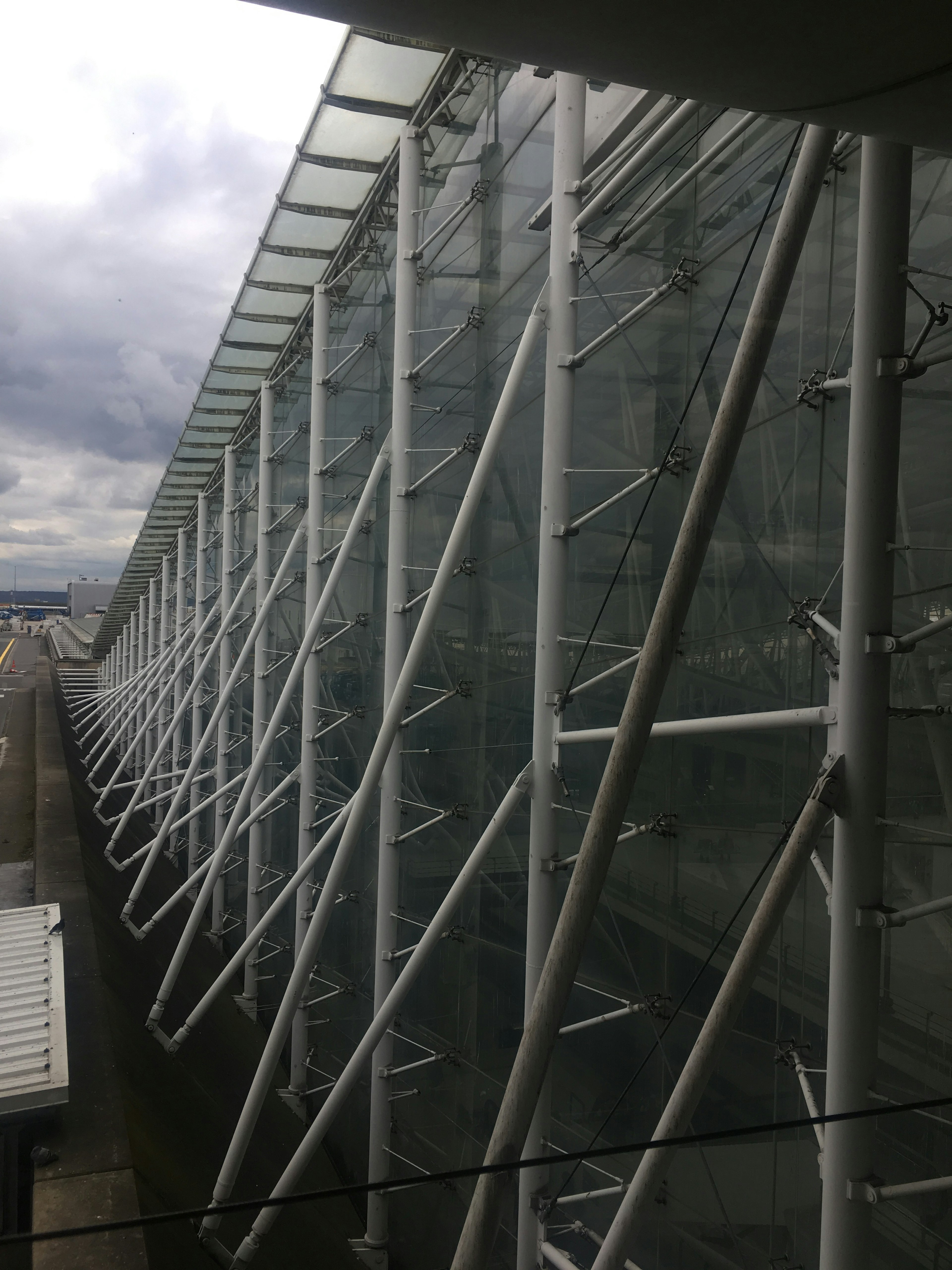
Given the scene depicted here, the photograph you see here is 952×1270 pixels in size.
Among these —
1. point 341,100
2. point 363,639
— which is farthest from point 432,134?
point 363,639

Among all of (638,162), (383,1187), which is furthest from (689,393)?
(383,1187)

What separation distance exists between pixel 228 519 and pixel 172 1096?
12356 mm

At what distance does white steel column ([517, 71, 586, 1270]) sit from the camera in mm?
6191

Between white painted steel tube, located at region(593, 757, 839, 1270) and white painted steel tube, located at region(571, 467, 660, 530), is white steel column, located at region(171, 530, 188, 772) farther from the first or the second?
white painted steel tube, located at region(593, 757, 839, 1270)

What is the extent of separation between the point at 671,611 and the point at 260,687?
40.0 feet

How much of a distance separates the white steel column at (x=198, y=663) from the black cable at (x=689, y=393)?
1352cm

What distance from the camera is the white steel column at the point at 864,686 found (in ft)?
12.0

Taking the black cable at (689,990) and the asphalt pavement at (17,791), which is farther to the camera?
the asphalt pavement at (17,791)

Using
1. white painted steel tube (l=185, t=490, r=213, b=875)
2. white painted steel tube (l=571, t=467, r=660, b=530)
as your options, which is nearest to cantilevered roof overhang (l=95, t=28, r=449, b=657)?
white painted steel tube (l=185, t=490, r=213, b=875)

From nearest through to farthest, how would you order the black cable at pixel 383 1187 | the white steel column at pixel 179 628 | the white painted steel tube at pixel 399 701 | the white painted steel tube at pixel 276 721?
the black cable at pixel 383 1187, the white painted steel tube at pixel 399 701, the white painted steel tube at pixel 276 721, the white steel column at pixel 179 628

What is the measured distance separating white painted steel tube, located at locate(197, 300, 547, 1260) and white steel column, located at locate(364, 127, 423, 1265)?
33cm

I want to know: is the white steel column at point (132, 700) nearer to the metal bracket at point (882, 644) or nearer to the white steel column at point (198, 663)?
the white steel column at point (198, 663)

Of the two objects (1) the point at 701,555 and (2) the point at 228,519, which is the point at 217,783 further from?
(1) the point at 701,555

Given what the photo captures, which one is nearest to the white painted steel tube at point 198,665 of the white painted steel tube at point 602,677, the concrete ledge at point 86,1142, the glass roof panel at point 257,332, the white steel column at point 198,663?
the white steel column at point 198,663
